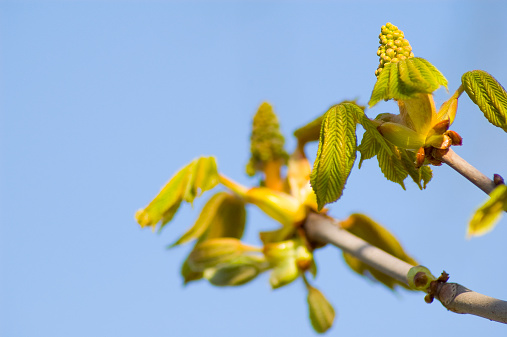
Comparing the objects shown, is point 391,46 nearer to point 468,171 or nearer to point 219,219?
point 468,171

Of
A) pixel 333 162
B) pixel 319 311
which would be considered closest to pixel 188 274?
pixel 319 311

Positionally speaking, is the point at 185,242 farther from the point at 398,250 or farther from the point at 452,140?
the point at 452,140

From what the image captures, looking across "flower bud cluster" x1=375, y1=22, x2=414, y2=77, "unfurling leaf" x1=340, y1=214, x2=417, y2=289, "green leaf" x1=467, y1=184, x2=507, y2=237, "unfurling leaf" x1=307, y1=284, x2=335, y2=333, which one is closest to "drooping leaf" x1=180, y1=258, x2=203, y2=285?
"unfurling leaf" x1=307, y1=284, x2=335, y2=333

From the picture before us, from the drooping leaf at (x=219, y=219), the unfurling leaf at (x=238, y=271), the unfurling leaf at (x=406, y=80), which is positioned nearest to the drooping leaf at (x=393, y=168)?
the unfurling leaf at (x=406, y=80)

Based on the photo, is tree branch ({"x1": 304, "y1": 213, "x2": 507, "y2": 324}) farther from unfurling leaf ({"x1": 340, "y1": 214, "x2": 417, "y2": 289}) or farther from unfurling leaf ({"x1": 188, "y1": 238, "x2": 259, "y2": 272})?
unfurling leaf ({"x1": 188, "y1": 238, "x2": 259, "y2": 272})

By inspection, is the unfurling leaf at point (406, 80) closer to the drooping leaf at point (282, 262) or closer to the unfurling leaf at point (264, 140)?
the drooping leaf at point (282, 262)

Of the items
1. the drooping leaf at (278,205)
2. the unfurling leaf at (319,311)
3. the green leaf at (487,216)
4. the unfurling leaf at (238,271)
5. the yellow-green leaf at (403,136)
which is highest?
the drooping leaf at (278,205)

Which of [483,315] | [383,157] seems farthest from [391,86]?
[483,315]
